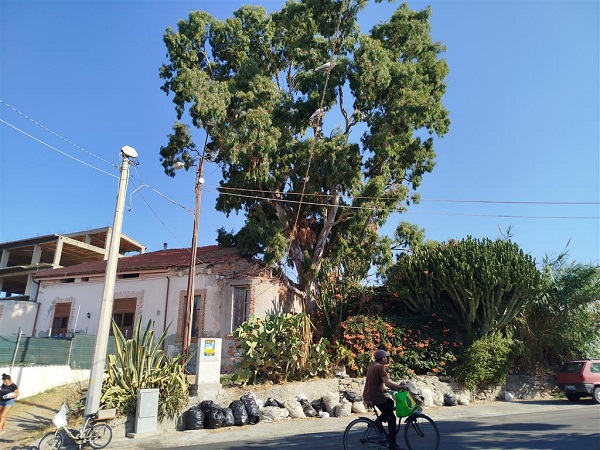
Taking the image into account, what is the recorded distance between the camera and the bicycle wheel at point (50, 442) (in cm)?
888

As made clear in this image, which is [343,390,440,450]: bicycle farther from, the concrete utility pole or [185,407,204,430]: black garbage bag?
the concrete utility pole

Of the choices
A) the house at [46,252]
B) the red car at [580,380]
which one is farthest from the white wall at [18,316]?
the red car at [580,380]

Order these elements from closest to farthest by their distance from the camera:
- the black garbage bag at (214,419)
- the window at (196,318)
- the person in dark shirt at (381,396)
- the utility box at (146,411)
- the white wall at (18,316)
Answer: the person in dark shirt at (381,396) < the utility box at (146,411) < the black garbage bag at (214,419) < the window at (196,318) < the white wall at (18,316)

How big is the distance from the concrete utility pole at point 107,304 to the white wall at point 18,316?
17.8 meters

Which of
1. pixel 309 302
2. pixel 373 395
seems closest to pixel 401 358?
pixel 309 302

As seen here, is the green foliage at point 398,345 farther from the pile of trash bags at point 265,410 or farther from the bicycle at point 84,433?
the bicycle at point 84,433

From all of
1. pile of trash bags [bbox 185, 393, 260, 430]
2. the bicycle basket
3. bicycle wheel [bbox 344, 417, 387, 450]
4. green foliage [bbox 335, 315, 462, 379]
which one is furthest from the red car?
bicycle wheel [bbox 344, 417, 387, 450]

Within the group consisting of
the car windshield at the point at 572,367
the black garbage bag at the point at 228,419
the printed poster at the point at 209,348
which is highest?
the printed poster at the point at 209,348

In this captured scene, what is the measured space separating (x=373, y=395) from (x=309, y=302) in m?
12.2

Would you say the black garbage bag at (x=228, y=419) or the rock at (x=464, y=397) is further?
the rock at (x=464, y=397)

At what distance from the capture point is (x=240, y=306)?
2019 cm

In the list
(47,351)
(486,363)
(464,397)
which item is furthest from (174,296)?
(486,363)

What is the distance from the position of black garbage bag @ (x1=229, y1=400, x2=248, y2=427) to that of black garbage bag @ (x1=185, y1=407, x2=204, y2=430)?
31.6 inches

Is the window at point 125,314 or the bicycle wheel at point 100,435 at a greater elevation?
the window at point 125,314
